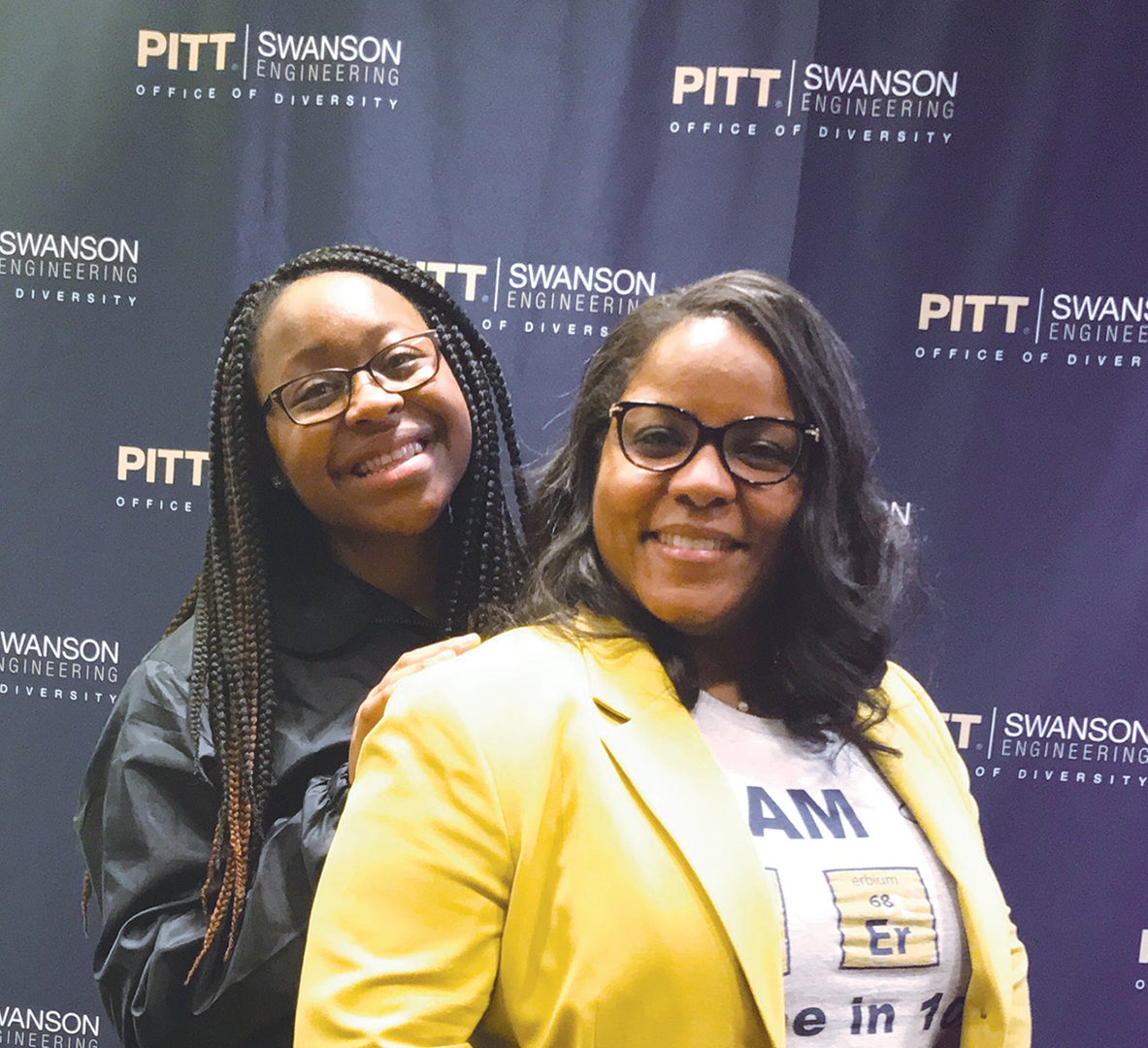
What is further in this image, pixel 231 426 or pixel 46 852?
pixel 46 852

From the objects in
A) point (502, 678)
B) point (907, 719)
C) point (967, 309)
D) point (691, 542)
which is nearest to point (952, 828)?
point (907, 719)

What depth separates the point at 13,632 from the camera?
240 centimetres

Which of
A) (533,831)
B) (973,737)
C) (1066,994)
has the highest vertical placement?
(533,831)

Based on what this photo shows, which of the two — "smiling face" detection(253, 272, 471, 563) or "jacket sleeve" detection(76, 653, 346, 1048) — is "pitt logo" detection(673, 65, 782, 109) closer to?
"smiling face" detection(253, 272, 471, 563)

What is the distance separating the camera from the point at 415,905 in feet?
3.41

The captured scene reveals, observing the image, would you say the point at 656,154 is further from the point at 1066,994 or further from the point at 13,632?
the point at 1066,994

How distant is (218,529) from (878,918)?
1.15m

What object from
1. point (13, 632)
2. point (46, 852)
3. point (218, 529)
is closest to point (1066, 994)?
point (218, 529)

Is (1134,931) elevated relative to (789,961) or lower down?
lower down

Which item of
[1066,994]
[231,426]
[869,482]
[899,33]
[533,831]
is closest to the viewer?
[533,831]

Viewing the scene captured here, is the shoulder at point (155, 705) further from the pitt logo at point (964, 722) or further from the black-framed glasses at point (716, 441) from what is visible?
the pitt logo at point (964, 722)

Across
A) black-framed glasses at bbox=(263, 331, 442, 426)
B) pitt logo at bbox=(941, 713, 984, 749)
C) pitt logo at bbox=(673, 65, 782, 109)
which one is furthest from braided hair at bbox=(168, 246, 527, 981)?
pitt logo at bbox=(941, 713, 984, 749)

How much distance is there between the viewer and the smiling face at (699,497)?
120 centimetres

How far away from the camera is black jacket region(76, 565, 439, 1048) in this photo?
147 centimetres
